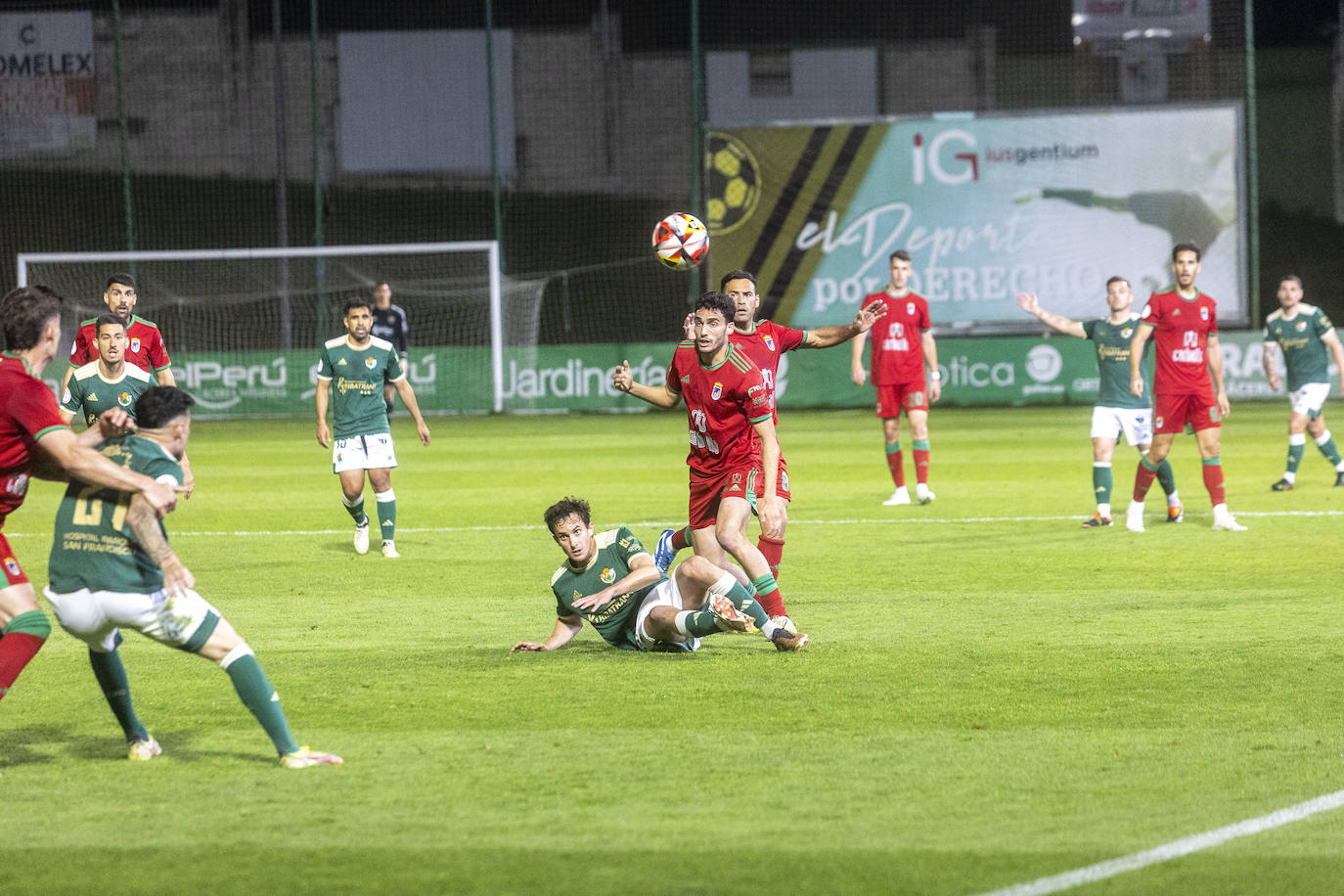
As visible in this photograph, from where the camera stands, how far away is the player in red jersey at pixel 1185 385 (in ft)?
42.8

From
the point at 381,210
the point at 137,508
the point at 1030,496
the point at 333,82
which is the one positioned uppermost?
the point at 333,82

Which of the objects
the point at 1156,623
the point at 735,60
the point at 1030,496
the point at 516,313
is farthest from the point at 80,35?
the point at 1156,623

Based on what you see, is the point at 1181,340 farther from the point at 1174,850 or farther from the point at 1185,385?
the point at 1174,850

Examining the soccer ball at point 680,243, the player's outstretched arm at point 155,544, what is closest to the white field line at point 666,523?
the soccer ball at point 680,243

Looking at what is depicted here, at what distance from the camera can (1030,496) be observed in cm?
1577

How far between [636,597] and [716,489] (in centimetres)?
89

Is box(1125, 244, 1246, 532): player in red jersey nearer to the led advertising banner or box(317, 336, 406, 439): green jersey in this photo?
box(317, 336, 406, 439): green jersey

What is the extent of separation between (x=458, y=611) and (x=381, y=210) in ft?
126

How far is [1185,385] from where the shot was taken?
13062 mm

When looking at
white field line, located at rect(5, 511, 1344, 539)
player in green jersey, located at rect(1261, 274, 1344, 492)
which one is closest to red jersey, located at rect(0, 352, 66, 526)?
white field line, located at rect(5, 511, 1344, 539)

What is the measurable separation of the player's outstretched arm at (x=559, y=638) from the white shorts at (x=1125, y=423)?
6.77m

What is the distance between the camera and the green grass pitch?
475 centimetres

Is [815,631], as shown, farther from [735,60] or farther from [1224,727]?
[735,60]

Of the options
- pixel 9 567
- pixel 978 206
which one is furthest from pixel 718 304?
pixel 978 206
